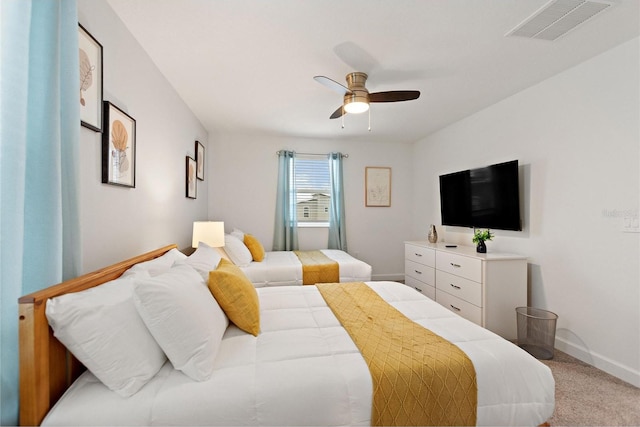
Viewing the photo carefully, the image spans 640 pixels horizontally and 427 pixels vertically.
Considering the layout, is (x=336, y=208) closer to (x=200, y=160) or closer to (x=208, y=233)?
(x=200, y=160)

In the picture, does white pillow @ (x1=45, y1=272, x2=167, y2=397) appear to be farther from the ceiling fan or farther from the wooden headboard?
the ceiling fan

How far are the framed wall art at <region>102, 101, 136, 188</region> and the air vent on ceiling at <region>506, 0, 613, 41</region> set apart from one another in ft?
8.93

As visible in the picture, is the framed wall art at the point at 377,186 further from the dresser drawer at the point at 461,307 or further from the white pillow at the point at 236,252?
the white pillow at the point at 236,252

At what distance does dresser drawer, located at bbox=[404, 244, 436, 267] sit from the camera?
3.70 m

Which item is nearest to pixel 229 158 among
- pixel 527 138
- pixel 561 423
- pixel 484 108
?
pixel 484 108

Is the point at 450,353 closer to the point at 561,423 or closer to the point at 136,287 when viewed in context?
the point at 561,423

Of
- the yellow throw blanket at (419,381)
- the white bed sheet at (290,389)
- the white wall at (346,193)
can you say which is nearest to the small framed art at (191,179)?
the white wall at (346,193)

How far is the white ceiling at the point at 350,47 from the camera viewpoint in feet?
5.92

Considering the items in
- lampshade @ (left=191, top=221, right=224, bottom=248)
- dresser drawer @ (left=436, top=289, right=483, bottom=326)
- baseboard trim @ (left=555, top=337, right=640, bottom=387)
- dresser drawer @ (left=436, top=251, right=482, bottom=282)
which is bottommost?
baseboard trim @ (left=555, top=337, right=640, bottom=387)

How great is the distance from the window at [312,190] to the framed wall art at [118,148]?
10.4 ft

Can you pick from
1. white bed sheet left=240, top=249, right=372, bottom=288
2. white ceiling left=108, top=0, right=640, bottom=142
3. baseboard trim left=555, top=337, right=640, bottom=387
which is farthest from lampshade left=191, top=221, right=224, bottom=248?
baseboard trim left=555, top=337, right=640, bottom=387

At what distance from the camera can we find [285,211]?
4.86 m

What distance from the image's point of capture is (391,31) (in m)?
2.02

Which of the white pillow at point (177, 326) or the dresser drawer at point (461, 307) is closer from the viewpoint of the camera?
the white pillow at point (177, 326)
